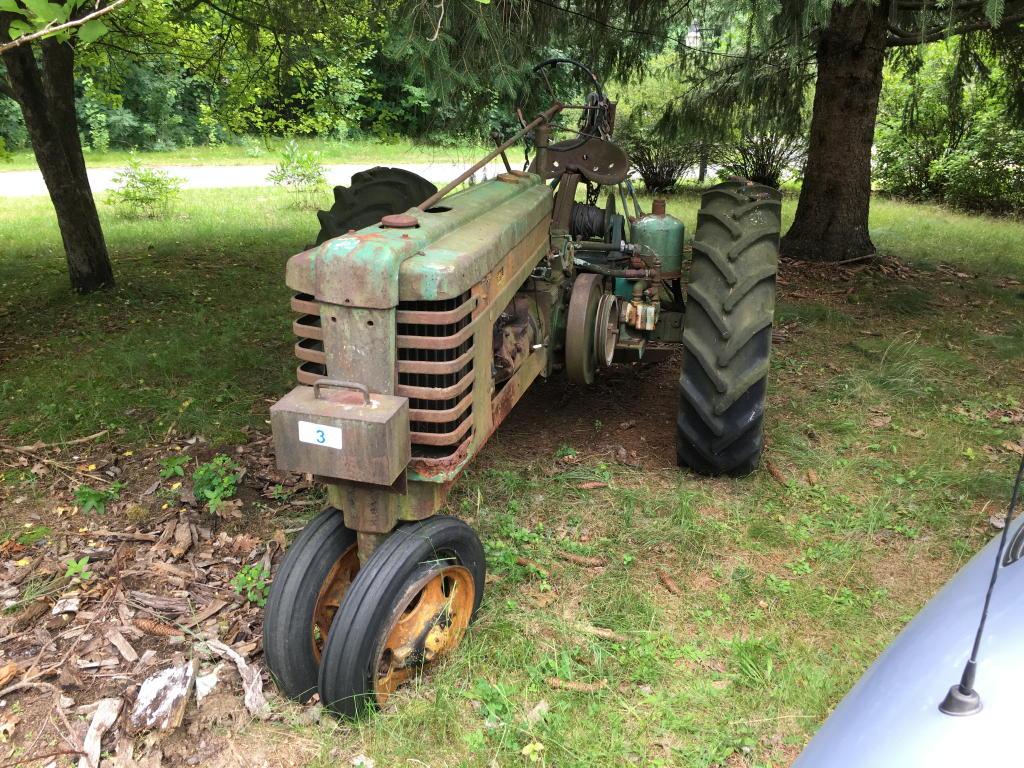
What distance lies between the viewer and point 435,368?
219 centimetres

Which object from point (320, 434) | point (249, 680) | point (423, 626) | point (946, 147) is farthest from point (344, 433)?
point (946, 147)

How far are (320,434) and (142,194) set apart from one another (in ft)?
32.6

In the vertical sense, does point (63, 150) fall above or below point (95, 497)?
above

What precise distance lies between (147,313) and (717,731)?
5425mm

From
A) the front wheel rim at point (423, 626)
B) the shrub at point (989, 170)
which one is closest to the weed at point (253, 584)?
the front wheel rim at point (423, 626)

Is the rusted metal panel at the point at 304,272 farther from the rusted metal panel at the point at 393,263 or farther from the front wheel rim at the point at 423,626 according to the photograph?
the front wheel rim at the point at 423,626

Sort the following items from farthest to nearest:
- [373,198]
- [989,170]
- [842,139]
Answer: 1. [989,170]
2. [842,139]
3. [373,198]

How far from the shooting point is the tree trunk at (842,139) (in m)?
6.85

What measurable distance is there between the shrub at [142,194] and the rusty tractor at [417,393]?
28.6 feet

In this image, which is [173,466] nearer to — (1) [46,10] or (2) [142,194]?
(1) [46,10]

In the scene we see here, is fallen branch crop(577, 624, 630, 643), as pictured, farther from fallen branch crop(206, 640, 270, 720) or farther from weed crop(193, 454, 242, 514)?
weed crop(193, 454, 242, 514)

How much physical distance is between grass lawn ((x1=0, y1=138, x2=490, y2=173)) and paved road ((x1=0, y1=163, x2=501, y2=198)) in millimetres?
571

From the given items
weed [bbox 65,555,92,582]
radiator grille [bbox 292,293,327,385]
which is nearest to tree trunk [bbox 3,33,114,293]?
weed [bbox 65,555,92,582]

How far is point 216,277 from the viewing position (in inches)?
288
